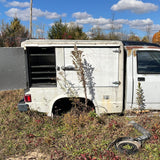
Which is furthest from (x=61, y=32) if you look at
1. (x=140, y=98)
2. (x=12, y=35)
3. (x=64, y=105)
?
(x=140, y=98)

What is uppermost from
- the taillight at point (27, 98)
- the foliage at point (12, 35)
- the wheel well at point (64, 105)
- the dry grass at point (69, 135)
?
the foliage at point (12, 35)

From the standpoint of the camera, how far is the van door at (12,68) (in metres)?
3.54

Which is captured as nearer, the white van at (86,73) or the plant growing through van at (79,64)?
the plant growing through van at (79,64)

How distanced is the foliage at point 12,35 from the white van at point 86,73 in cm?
839

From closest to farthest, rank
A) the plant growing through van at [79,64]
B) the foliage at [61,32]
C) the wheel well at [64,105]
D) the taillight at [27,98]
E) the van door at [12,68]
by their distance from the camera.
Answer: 1. the plant growing through van at [79,64]
2. the van door at [12,68]
3. the taillight at [27,98]
4. the wheel well at [64,105]
5. the foliage at [61,32]

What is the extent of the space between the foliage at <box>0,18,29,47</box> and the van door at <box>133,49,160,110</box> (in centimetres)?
955

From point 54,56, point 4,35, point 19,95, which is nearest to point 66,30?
point 4,35

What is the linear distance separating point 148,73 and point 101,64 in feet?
3.65

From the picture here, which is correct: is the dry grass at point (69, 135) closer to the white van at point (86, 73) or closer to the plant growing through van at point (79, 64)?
the white van at point (86, 73)

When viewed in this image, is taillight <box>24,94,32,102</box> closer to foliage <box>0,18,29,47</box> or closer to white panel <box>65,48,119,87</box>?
white panel <box>65,48,119,87</box>

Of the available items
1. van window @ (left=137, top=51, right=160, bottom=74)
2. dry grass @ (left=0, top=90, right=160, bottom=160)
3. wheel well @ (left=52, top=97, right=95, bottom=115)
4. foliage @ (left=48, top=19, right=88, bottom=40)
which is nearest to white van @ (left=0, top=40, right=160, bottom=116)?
van window @ (left=137, top=51, right=160, bottom=74)

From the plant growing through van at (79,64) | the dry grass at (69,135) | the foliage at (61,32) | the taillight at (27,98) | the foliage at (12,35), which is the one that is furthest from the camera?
the foliage at (61,32)

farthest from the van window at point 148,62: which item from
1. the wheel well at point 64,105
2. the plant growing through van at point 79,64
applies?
the wheel well at point 64,105

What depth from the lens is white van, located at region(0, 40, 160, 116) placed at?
3568mm
